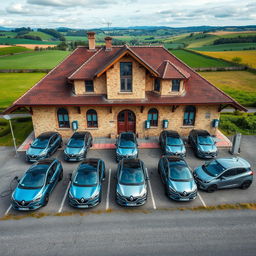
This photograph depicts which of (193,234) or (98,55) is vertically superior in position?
(98,55)

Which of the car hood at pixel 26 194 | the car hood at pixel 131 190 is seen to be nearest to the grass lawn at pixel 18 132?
the car hood at pixel 26 194

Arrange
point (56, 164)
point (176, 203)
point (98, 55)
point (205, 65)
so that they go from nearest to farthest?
point (176, 203) < point (56, 164) < point (98, 55) < point (205, 65)

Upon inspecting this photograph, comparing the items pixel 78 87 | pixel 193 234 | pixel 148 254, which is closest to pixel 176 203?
pixel 193 234

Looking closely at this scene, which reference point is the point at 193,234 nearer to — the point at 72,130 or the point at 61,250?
the point at 61,250

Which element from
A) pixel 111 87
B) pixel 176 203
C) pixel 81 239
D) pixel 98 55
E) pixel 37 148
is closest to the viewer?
pixel 81 239

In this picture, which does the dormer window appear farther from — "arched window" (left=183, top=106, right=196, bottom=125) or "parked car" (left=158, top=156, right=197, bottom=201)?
"parked car" (left=158, top=156, right=197, bottom=201)

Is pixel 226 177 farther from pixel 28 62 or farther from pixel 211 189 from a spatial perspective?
pixel 28 62

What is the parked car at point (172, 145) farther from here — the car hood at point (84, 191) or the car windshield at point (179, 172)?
the car hood at point (84, 191)

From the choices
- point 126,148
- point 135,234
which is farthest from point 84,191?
point 126,148
